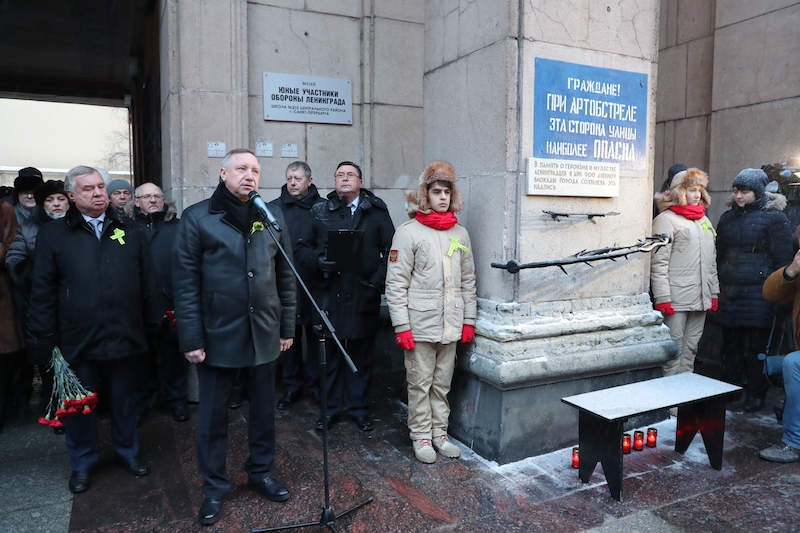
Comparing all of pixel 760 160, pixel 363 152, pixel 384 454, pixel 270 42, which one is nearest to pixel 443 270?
pixel 384 454

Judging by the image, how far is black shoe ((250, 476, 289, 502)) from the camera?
3414 mm

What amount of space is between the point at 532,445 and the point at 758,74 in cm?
484

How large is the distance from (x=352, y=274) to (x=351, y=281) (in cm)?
5

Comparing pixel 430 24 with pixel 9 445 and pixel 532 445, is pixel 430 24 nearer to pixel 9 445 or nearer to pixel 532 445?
pixel 532 445

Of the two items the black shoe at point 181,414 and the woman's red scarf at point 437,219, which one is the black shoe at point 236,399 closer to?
the black shoe at point 181,414

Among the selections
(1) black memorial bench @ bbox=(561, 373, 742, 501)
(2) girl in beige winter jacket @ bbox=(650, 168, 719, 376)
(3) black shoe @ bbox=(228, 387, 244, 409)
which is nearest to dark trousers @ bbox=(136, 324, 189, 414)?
(3) black shoe @ bbox=(228, 387, 244, 409)

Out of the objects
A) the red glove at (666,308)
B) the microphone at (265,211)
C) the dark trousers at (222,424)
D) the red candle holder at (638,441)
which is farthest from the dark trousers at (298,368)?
the red glove at (666,308)

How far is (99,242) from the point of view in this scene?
144 inches

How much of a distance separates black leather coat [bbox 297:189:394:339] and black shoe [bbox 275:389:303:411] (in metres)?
0.96

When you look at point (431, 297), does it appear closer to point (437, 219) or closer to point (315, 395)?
point (437, 219)

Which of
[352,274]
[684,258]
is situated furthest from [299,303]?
[684,258]

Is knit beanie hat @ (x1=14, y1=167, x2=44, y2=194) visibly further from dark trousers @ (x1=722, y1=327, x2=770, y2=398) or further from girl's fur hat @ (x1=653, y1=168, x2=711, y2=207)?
dark trousers @ (x1=722, y1=327, x2=770, y2=398)

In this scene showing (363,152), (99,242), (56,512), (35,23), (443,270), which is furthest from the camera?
(35,23)

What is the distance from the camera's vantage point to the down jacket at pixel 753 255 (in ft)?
16.7
